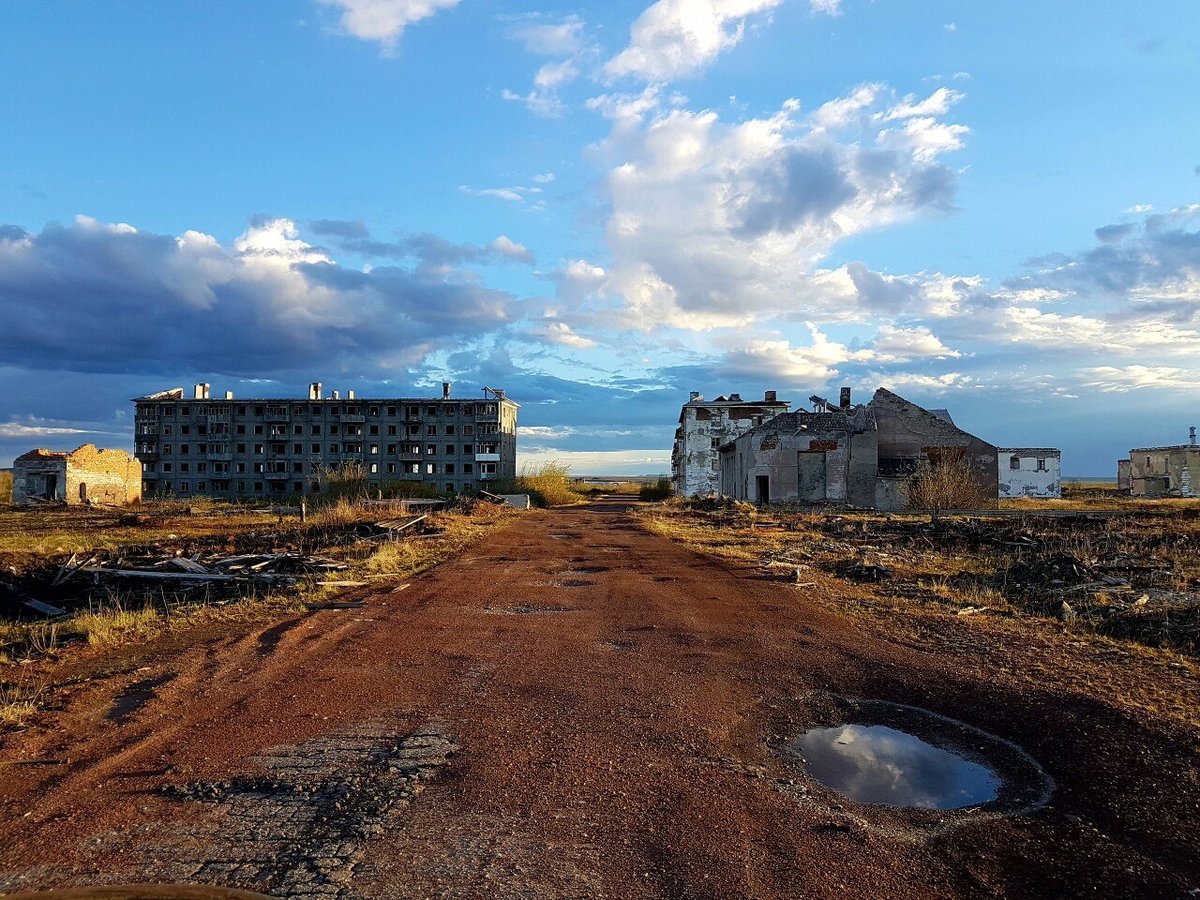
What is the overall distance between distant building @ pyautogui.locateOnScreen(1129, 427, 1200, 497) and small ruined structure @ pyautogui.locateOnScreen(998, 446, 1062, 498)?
7790 millimetres

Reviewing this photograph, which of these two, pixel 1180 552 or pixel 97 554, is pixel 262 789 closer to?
pixel 97 554

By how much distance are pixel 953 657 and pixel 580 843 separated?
6.24m

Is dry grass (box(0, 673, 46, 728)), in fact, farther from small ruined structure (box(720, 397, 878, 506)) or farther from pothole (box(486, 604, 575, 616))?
small ruined structure (box(720, 397, 878, 506))

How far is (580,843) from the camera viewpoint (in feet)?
13.2

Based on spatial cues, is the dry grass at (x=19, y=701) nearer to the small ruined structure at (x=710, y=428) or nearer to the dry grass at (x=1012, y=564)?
the dry grass at (x=1012, y=564)

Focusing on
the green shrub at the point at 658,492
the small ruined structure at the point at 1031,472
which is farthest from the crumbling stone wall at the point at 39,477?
the small ruined structure at the point at 1031,472

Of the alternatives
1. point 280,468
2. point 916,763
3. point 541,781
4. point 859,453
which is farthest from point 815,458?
point 280,468

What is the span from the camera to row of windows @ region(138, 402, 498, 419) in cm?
8769

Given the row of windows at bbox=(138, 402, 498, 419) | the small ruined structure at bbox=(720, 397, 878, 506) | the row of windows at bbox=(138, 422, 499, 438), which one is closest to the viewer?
the small ruined structure at bbox=(720, 397, 878, 506)

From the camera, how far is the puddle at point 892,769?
4883 mm

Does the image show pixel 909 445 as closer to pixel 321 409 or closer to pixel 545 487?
pixel 545 487

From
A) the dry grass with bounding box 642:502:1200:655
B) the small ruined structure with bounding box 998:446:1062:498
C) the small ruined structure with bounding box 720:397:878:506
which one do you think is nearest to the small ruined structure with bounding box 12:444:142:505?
the dry grass with bounding box 642:502:1200:655

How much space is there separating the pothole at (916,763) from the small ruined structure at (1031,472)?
63510mm

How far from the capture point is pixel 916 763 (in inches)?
215
